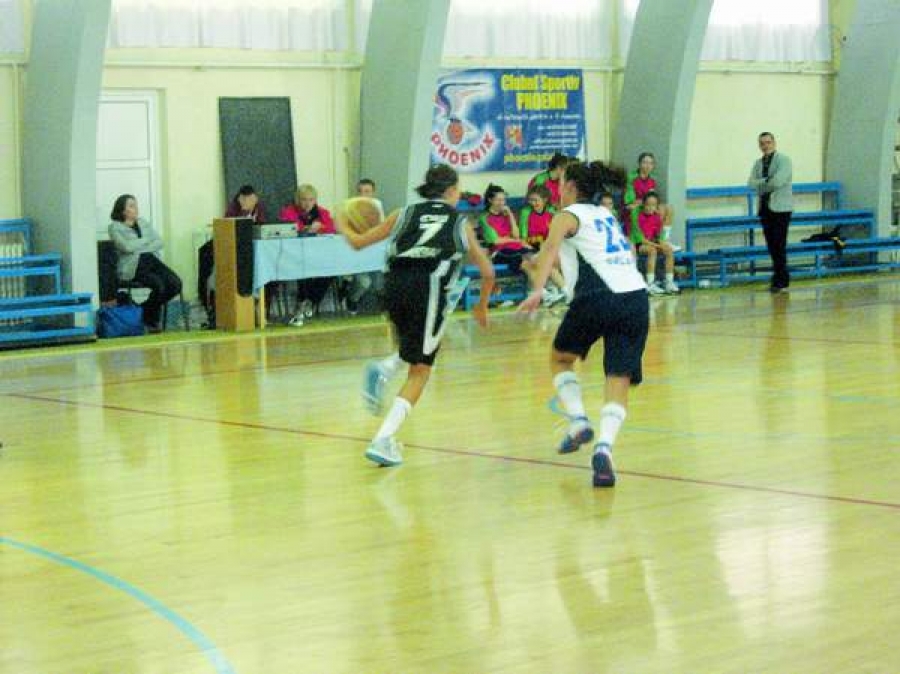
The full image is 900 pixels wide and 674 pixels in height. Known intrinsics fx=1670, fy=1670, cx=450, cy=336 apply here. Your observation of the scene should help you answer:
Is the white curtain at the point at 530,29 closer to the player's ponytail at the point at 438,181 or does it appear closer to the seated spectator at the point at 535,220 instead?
the seated spectator at the point at 535,220

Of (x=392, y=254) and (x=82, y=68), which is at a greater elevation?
(x=82, y=68)

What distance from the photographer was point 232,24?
56.0ft

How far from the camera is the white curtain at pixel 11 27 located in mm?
15648

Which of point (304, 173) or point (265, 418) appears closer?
point (265, 418)

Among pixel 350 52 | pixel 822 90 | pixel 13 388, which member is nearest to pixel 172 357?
pixel 13 388

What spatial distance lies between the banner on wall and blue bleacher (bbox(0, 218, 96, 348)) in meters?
4.93

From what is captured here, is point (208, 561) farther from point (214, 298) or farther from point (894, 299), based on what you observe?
point (894, 299)

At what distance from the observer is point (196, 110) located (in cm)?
1692

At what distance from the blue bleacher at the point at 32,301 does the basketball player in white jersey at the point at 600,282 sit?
811 centimetres

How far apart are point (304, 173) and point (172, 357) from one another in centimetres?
435

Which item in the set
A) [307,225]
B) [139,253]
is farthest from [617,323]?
[307,225]

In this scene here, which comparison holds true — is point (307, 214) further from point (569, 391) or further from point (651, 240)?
point (569, 391)

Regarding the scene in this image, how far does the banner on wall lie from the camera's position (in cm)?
1880

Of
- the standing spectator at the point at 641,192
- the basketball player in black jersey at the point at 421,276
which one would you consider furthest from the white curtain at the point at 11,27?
the basketball player in black jersey at the point at 421,276
